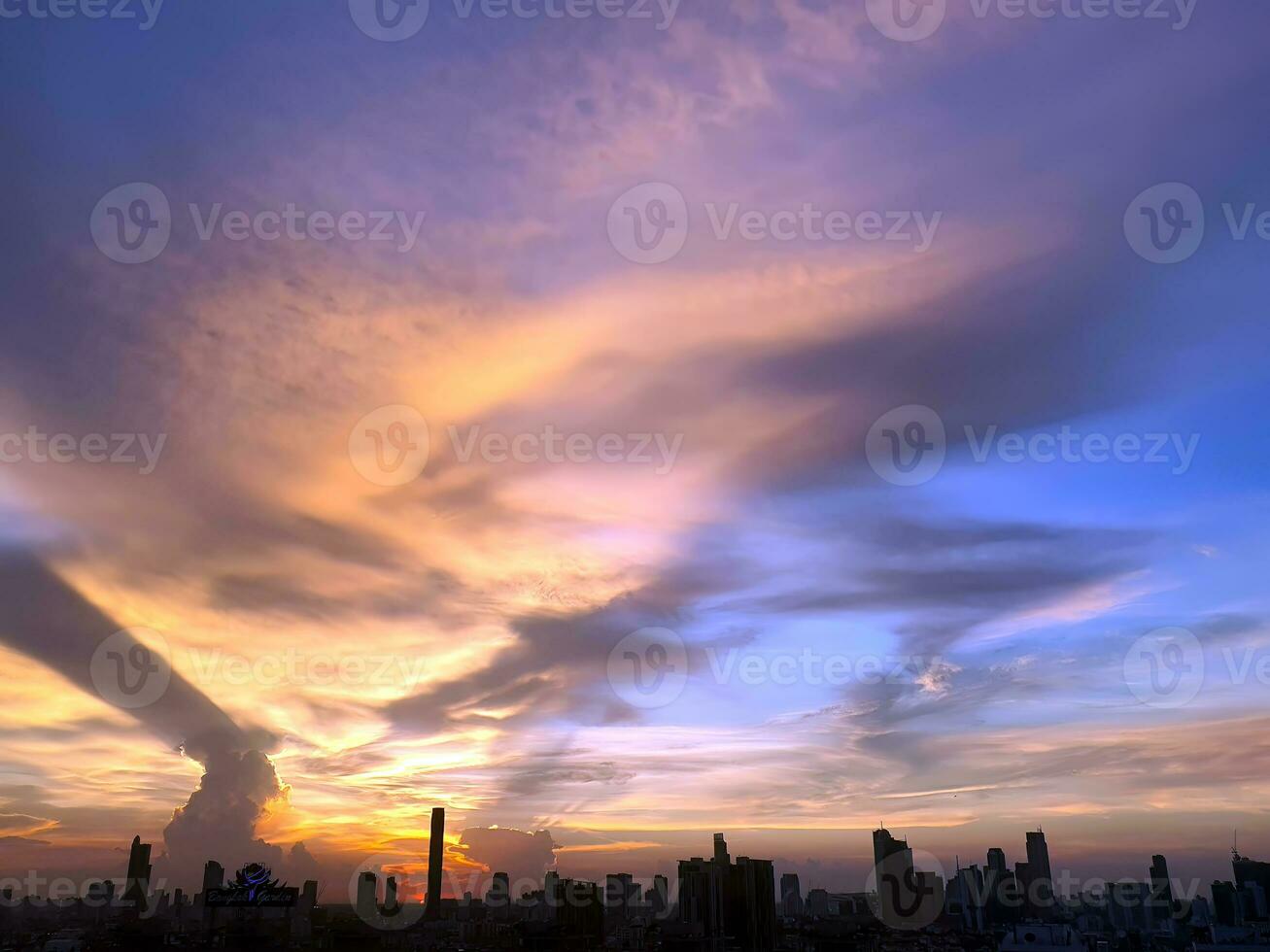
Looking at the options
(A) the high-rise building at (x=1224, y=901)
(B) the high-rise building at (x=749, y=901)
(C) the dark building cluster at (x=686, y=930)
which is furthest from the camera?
(A) the high-rise building at (x=1224, y=901)

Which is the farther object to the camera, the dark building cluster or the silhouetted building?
the silhouetted building

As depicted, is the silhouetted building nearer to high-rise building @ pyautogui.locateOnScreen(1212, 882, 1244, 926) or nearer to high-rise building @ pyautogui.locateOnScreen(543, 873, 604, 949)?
high-rise building @ pyautogui.locateOnScreen(1212, 882, 1244, 926)

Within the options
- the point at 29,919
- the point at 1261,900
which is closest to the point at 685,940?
the point at 1261,900

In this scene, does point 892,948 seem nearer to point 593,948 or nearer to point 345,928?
point 593,948

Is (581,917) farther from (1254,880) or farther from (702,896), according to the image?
(1254,880)

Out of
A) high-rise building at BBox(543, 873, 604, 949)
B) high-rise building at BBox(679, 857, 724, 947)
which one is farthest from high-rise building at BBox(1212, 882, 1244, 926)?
high-rise building at BBox(543, 873, 604, 949)

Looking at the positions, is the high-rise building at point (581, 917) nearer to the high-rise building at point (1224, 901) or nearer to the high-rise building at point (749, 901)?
the high-rise building at point (749, 901)

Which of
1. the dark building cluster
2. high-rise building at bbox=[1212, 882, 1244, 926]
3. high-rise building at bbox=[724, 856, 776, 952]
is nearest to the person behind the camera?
the dark building cluster

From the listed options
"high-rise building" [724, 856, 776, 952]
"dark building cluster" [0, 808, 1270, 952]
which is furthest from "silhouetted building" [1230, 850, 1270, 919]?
"high-rise building" [724, 856, 776, 952]

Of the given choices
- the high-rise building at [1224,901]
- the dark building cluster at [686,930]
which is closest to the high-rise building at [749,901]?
the dark building cluster at [686,930]

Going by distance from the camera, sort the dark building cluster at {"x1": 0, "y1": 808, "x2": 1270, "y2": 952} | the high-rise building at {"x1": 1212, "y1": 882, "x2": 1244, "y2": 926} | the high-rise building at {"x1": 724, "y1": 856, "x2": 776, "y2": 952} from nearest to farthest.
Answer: the dark building cluster at {"x1": 0, "y1": 808, "x2": 1270, "y2": 952} → the high-rise building at {"x1": 724, "y1": 856, "x2": 776, "y2": 952} → the high-rise building at {"x1": 1212, "y1": 882, "x2": 1244, "y2": 926}

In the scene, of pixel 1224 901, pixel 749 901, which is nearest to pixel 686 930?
pixel 749 901
